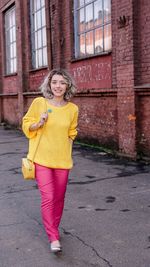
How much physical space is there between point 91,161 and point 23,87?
7.16m

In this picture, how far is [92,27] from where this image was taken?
1078 cm

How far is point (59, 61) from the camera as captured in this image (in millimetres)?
12156

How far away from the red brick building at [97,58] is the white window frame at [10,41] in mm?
758

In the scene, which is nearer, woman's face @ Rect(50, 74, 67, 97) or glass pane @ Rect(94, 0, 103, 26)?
woman's face @ Rect(50, 74, 67, 97)

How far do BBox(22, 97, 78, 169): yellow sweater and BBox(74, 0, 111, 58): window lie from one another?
6034mm

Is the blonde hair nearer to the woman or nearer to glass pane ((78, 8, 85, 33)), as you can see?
the woman

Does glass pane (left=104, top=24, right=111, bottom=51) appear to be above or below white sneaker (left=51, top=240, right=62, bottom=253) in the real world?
above

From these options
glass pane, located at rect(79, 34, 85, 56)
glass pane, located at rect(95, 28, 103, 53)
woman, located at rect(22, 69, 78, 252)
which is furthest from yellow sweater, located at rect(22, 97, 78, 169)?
glass pane, located at rect(79, 34, 85, 56)

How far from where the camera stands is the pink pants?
3.94m

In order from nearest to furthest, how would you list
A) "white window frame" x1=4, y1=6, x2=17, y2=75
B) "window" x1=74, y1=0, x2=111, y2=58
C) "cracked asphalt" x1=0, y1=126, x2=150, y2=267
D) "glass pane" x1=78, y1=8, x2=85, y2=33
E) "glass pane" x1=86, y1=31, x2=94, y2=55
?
"cracked asphalt" x1=0, y1=126, x2=150, y2=267
"window" x1=74, y1=0, x2=111, y2=58
"glass pane" x1=86, y1=31, x2=94, y2=55
"glass pane" x1=78, y1=8, x2=85, y2=33
"white window frame" x1=4, y1=6, x2=17, y2=75

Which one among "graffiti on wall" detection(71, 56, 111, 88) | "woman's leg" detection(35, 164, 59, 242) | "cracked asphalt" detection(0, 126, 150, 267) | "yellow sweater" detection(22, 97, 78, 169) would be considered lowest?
"cracked asphalt" detection(0, 126, 150, 267)

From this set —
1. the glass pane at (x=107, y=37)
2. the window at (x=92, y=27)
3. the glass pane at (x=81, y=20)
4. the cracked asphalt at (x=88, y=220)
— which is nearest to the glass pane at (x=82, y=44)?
the window at (x=92, y=27)

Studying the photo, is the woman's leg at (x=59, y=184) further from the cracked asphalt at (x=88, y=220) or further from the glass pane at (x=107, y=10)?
the glass pane at (x=107, y=10)

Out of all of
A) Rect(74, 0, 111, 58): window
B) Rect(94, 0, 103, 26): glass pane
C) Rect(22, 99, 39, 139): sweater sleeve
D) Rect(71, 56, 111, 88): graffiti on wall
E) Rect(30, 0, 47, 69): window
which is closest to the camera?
Rect(22, 99, 39, 139): sweater sleeve
